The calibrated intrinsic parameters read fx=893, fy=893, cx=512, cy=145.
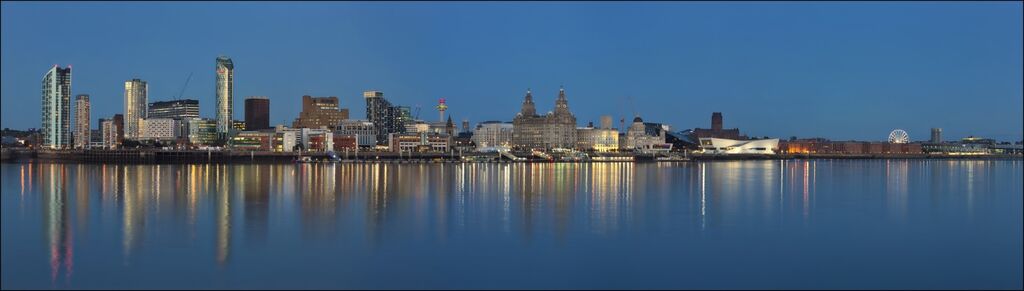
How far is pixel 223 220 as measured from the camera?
3350 cm

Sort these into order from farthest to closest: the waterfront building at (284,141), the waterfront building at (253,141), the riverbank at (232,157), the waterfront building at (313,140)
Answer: the waterfront building at (253,141) < the waterfront building at (284,141) < the waterfront building at (313,140) < the riverbank at (232,157)

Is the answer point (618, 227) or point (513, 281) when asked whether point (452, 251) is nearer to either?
point (513, 281)

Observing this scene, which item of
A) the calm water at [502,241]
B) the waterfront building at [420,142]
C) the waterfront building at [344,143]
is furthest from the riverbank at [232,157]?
the calm water at [502,241]

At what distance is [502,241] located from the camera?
28.1 m

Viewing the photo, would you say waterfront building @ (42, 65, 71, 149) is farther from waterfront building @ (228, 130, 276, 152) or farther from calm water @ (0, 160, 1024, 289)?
calm water @ (0, 160, 1024, 289)

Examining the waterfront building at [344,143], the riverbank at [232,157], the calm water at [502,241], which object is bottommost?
the calm water at [502,241]

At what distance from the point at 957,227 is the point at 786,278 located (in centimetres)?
1585

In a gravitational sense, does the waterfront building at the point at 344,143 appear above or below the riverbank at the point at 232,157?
above

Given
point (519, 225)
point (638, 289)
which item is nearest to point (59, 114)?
point (519, 225)

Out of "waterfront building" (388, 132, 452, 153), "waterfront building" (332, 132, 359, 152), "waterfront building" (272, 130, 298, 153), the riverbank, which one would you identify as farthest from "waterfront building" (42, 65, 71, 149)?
"waterfront building" (388, 132, 452, 153)

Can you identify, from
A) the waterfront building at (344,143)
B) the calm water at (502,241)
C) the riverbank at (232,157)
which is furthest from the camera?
the waterfront building at (344,143)

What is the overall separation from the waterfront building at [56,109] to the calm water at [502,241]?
154m

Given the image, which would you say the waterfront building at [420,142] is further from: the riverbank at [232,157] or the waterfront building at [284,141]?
the riverbank at [232,157]

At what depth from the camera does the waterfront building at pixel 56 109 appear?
186250 millimetres
